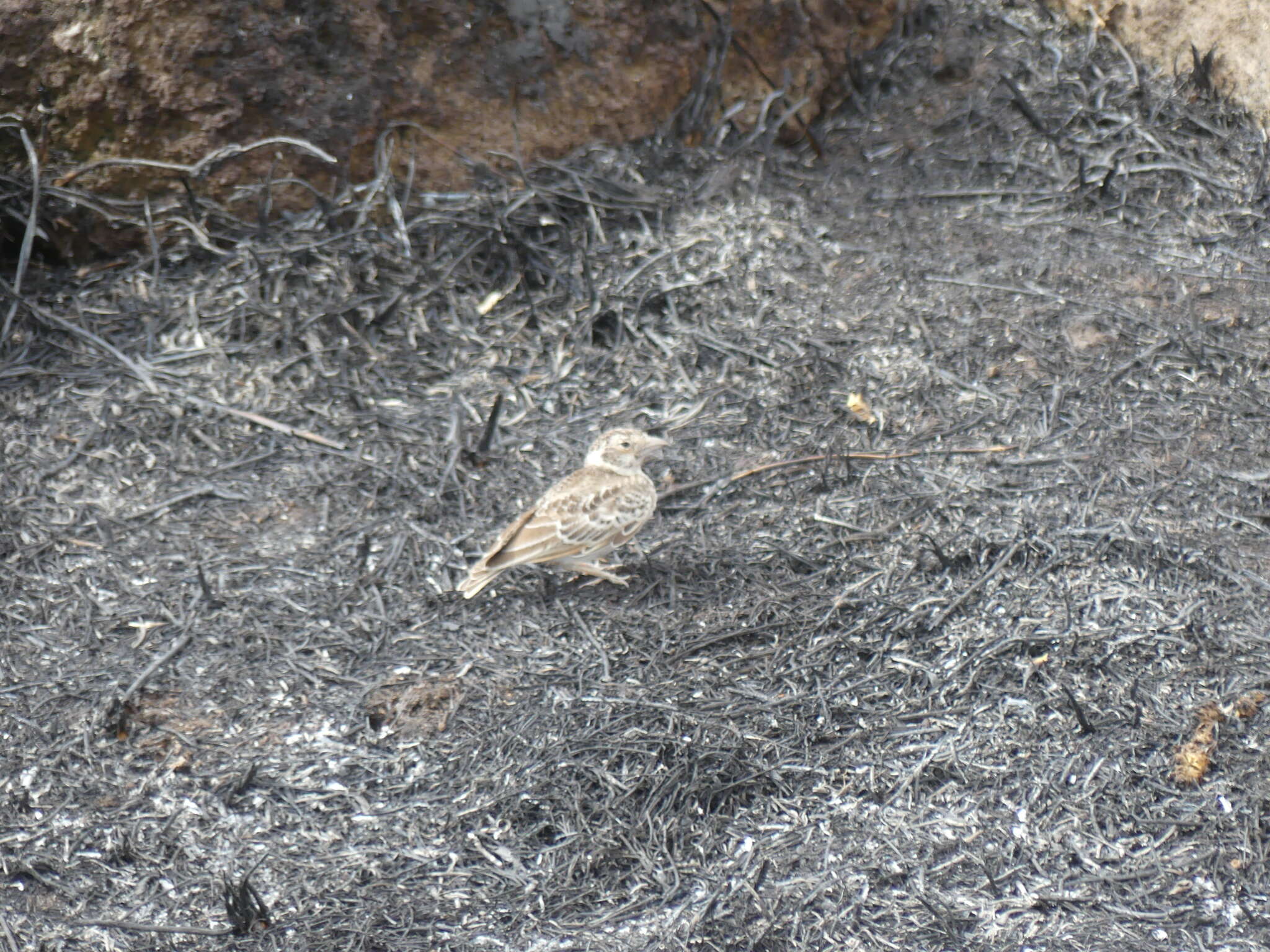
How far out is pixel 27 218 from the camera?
577 centimetres

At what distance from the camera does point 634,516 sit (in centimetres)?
468

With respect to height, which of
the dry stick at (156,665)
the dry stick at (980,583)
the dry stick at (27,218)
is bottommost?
the dry stick at (156,665)

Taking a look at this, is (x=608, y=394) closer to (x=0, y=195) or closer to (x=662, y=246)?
(x=662, y=246)

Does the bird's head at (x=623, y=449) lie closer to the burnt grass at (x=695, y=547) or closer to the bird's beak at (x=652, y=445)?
the bird's beak at (x=652, y=445)

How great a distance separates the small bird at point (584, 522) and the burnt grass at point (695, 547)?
0.52 ft

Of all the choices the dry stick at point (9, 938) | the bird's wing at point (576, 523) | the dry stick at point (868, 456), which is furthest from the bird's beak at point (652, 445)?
the dry stick at point (9, 938)

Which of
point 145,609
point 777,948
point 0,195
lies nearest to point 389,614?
point 145,609

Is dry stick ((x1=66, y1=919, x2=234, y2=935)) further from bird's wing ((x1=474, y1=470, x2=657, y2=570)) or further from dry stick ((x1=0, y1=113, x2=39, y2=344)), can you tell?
dry stick ((x1=0, y1=113, x2=39, y2=344))

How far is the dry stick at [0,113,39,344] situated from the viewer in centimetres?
562

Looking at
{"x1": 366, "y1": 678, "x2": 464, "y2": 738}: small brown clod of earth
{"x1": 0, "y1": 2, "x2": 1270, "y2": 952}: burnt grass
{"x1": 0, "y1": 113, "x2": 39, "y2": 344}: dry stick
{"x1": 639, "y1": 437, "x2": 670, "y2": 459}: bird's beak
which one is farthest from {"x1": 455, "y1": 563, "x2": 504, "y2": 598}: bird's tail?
{"x1": 0, "y1": 113, "x2": 39, "y2": 344}: dry stick

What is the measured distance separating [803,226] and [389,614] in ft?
8.77

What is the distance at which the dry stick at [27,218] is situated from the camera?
5617 mm

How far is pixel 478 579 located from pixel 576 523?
0.38 m

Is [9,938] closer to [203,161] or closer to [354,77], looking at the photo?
[203,161]
